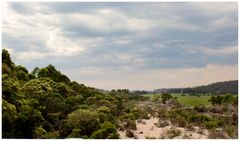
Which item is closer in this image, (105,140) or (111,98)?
(105,140)

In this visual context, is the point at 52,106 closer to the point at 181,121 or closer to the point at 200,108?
the point at 181,121

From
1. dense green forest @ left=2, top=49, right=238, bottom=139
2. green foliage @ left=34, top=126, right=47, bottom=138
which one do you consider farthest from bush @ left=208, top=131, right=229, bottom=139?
green foliage @ left=34, top=126, right=47, bottom=138

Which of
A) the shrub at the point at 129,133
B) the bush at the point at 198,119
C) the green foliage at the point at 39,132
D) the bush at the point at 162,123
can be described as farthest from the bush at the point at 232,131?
the green foliage at the point at 39,132

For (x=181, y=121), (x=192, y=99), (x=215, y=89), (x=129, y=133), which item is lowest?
(x=129, y=133)

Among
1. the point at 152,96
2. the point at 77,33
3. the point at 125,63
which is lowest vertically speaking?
the point at 152,96

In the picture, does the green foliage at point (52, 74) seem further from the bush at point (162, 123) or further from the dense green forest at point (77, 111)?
the bush at point (162, 123)

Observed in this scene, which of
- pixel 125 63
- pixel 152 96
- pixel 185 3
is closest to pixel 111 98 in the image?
pixel 152 96

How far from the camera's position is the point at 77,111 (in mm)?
5875

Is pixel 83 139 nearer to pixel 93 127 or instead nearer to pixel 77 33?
pixel 93 127

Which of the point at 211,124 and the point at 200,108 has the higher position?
the point at 200,108

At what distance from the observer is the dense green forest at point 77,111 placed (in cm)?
539

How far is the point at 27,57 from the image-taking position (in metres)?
6.07

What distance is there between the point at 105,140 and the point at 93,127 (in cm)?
46

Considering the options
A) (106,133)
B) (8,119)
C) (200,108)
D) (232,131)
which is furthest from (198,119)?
(8,119)
